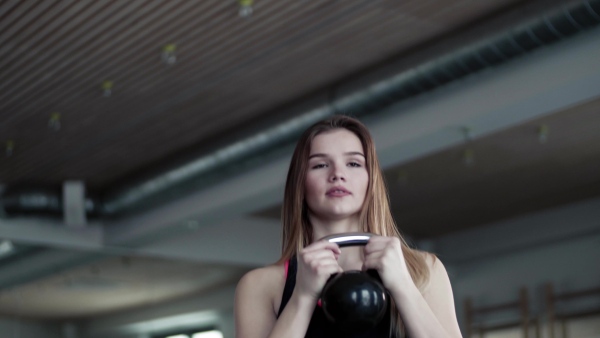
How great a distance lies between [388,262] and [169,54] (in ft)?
13.3

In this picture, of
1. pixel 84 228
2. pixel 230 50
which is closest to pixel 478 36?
pixel 230 50

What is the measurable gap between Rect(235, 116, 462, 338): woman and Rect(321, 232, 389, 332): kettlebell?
4 cm

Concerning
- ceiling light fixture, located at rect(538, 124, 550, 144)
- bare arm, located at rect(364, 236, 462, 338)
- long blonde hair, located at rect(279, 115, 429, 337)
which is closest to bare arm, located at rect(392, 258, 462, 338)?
bare arm, located at rect(364, 236, 462, 338)

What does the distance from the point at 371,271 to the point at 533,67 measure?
4044mm

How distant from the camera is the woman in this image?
4.07ft

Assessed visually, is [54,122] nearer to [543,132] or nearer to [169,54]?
[169,54]

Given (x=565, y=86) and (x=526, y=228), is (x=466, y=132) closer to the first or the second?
(x=565, y=86)

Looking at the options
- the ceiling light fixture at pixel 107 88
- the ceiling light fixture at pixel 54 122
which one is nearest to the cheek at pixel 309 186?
the ceiling light fixture at pixel 107 88

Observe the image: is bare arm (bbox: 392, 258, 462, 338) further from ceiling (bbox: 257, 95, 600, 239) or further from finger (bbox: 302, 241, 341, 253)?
ceiling (bbox: 257, 95, 600, 239)

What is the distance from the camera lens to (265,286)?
1.41 meters

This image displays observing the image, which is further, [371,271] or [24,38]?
[24,38]

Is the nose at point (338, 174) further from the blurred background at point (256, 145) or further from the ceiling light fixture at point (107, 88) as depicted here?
the ceiling light fixture at point (107, 88)

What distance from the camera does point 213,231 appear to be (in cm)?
867

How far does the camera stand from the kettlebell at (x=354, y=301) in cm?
115
